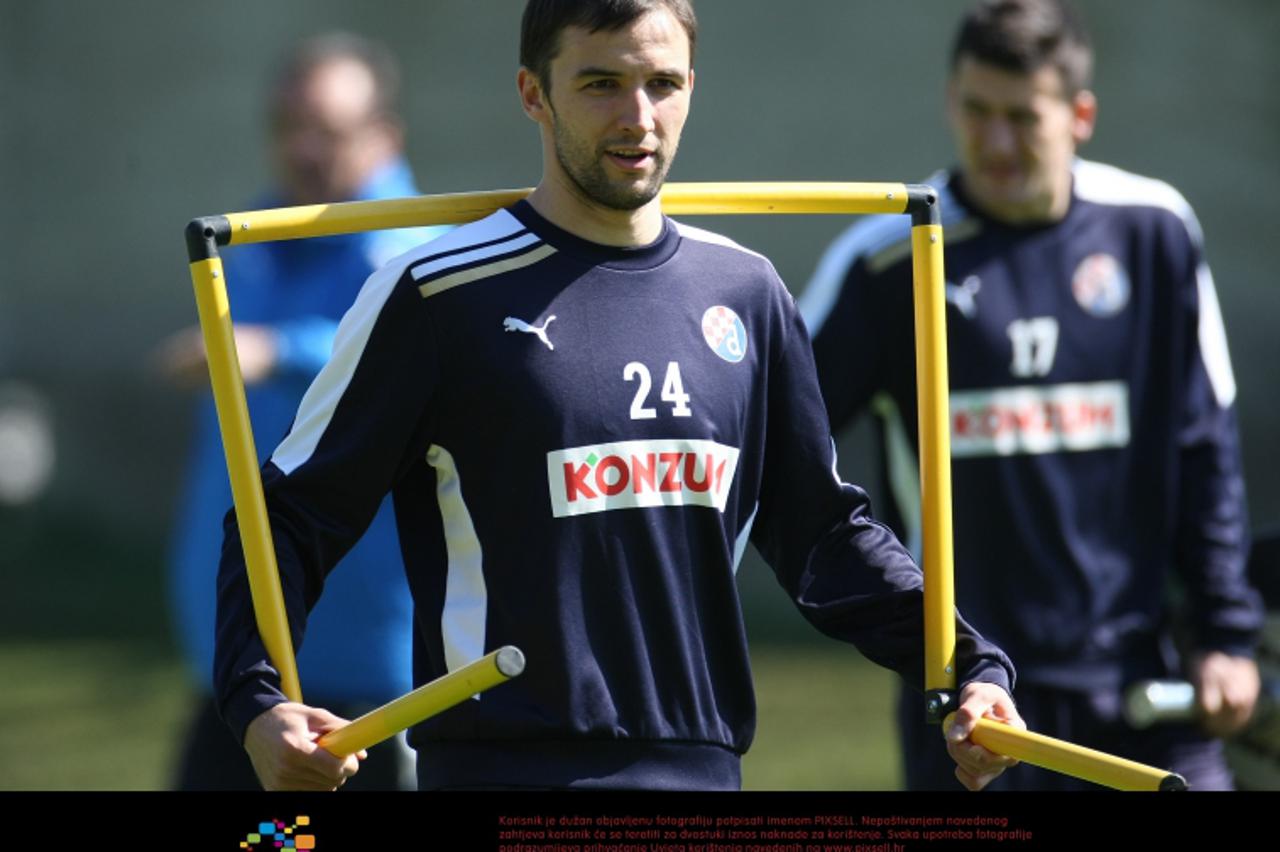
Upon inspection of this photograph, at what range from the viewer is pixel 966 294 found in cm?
518

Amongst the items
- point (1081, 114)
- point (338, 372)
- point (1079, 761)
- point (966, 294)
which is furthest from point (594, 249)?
point (1081, 114)

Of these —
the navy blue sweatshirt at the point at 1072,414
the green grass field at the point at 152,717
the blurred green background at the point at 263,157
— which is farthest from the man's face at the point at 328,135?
the blurred green background at the point at 263,157

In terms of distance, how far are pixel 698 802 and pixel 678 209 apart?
1031mm

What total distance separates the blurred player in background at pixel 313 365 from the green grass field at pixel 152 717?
2.68m

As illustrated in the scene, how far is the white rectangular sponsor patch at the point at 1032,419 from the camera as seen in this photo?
5.11m

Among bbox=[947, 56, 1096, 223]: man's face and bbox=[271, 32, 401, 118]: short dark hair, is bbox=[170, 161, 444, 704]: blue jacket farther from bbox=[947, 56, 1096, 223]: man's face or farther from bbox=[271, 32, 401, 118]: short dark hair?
bbox=[947, 56, 1096, 223]: man's face

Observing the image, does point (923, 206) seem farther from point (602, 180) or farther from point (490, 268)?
point (490, 268)

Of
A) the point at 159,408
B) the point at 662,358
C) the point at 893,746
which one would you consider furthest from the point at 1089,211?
the point at 159,408

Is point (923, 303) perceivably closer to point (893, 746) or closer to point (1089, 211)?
point (1089, 211)

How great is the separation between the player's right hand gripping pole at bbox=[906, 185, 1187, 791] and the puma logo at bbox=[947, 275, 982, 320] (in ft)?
4.58

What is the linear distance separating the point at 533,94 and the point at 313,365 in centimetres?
192

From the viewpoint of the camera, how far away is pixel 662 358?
3465mm

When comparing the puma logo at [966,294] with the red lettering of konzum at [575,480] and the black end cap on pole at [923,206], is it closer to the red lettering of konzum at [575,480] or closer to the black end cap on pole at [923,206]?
the black end cap on pole at [923,206]

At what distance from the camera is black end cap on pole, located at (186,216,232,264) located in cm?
346
